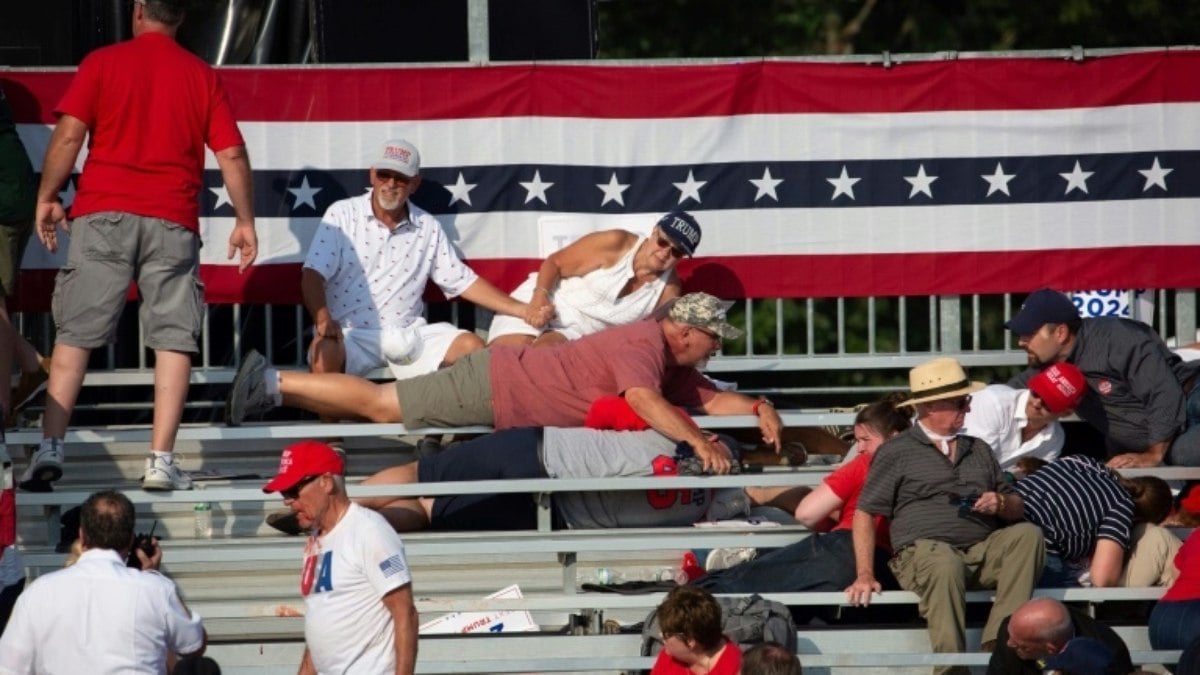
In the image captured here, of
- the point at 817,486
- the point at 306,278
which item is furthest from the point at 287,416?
the point at 817,486

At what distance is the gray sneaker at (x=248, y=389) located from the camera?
8.88 meters

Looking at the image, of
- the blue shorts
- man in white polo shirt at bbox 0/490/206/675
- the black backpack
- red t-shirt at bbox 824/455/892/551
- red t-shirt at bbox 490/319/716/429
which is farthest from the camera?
red t-shirt at bbox 490/319/716/429

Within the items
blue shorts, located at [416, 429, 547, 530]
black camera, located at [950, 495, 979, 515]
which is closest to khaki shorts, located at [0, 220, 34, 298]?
blue shorts, located at [416, 429, 547, 530]

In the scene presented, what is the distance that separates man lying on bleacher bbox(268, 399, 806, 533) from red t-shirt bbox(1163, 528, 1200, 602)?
5.18ft

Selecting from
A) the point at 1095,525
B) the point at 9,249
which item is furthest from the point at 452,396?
the point at 1095,525

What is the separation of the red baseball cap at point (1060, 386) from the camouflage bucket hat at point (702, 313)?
1181 mm

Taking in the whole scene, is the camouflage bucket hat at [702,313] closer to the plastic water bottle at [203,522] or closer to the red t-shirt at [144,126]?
the red t-shirt at [144,126]

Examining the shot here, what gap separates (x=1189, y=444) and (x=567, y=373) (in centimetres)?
246

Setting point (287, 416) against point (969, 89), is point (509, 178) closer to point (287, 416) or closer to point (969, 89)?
point (287, 416)

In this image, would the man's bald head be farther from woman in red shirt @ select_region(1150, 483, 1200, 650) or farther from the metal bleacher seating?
woman in red shirt @ select_region(1150, 483, 1200, 650)

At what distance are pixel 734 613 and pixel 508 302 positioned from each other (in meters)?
2.11

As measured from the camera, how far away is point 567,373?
8.88m

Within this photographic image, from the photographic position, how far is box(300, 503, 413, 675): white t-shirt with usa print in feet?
22.5

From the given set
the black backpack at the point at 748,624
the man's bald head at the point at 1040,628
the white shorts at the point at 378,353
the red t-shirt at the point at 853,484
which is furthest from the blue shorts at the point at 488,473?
the man's bald head at the point at 1040,628
